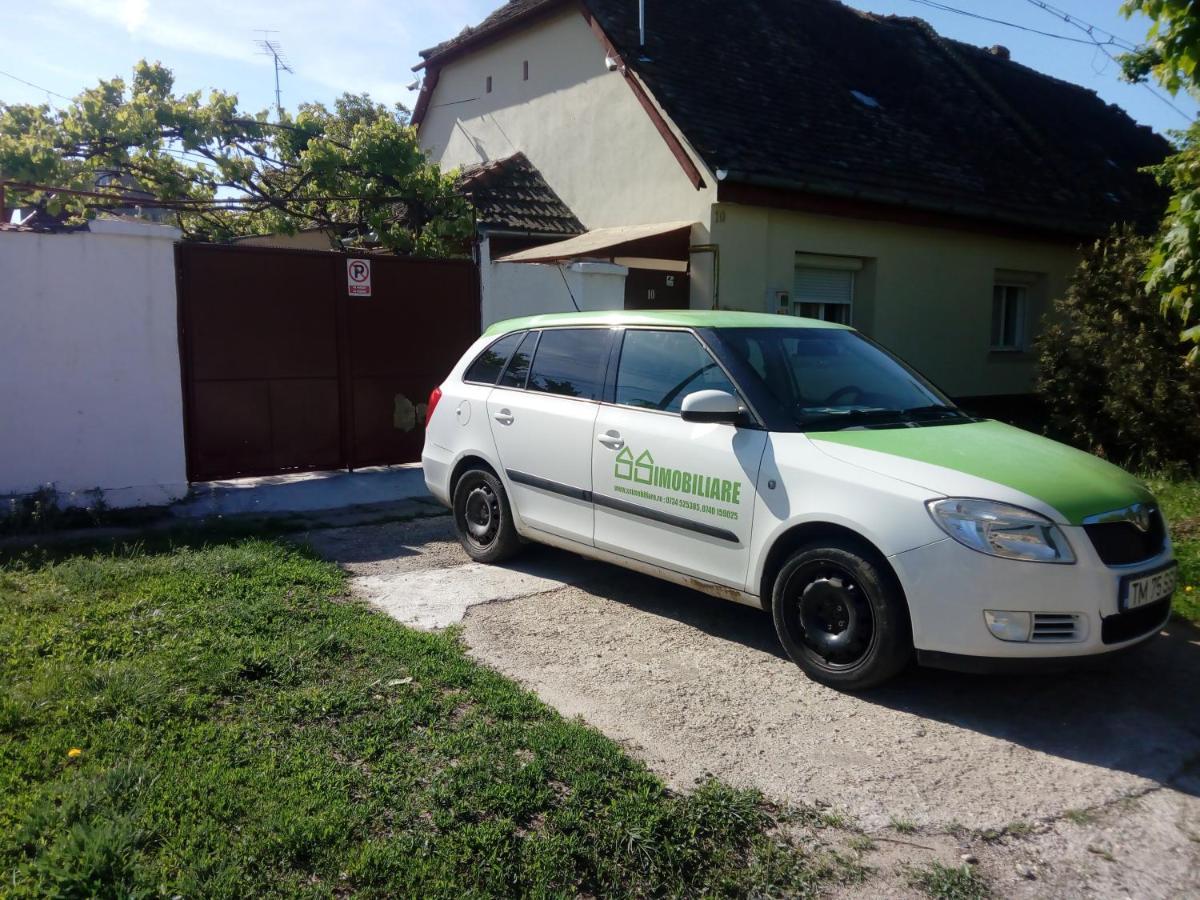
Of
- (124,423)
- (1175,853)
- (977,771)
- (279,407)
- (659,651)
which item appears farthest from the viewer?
(279,407)

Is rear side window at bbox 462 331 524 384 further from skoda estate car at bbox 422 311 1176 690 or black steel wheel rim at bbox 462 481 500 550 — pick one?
black steel wheel rim at bbox 462 481 500 550

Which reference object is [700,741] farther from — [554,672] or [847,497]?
[847,497]

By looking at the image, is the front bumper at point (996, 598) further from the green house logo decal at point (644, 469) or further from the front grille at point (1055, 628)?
the green house logo decal at point (644, 469)

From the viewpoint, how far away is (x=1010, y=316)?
15766 mm

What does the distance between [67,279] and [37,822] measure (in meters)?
5.59

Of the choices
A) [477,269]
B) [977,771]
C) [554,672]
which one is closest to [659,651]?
→ [554,672]

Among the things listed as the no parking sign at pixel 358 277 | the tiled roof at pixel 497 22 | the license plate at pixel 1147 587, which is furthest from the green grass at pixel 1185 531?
the tiled roof at pixel 497 22

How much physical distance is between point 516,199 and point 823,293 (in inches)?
181

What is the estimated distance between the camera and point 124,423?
762cm

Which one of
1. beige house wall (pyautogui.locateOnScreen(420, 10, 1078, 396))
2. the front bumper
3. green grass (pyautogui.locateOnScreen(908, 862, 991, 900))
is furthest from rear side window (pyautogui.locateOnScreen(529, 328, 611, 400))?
beige house wall (pyautogui.locateOnScreen(420, 10, 1078, 396))

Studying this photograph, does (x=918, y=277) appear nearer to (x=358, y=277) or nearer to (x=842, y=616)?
(x=358, y=277)

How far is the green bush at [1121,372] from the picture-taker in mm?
8781

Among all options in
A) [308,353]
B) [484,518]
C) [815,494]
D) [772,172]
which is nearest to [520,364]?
[484,518]

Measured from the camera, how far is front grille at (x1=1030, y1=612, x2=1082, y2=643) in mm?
3818
